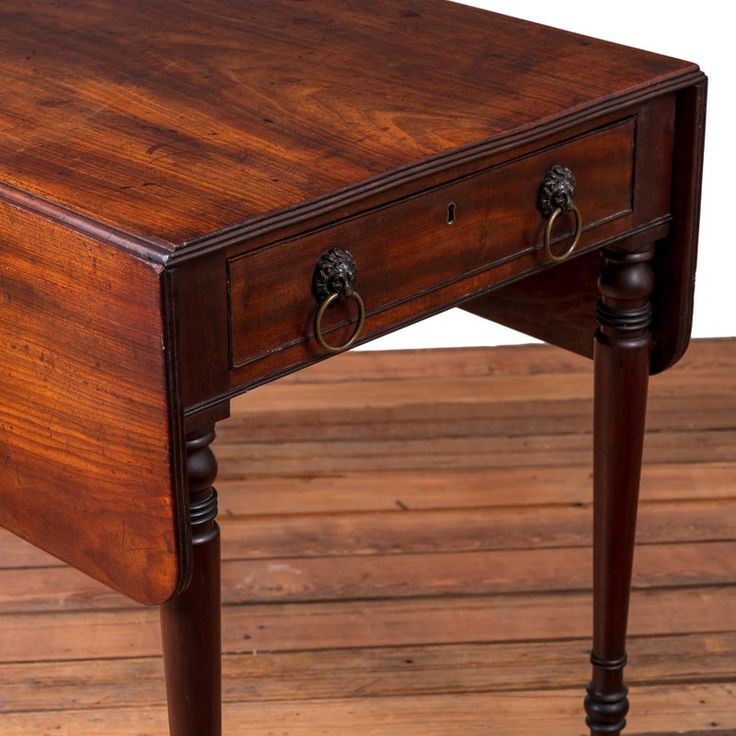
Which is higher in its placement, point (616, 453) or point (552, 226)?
point (552, 226)

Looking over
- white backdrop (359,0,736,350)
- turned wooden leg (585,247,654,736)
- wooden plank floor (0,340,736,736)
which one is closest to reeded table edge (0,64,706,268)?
turned wooden leg (585,247,654,736)

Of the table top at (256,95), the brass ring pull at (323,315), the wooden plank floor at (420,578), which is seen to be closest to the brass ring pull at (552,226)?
the table top at (256,95)

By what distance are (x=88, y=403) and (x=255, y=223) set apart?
9.6 inches

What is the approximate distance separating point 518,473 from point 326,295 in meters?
1.50

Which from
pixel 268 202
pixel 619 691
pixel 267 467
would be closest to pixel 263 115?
pixel 268 202

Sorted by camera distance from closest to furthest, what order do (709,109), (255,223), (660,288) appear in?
(255,223), (660,288), (709,109)

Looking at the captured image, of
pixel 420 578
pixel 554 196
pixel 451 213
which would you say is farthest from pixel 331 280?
pixel 420 578

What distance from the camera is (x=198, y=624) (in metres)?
1.76

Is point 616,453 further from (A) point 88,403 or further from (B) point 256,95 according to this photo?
(A) point 88,403

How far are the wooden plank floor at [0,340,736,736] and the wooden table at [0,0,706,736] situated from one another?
384mm

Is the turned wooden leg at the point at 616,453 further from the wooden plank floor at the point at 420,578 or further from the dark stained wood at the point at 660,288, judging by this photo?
the wooden plank floor at the point at 420,578

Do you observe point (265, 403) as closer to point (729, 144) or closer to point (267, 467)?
point (267, 467)

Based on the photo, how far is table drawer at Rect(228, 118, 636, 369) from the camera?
1632mm

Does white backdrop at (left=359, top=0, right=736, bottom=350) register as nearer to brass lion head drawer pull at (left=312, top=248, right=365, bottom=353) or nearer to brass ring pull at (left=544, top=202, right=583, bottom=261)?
brass ring pull at (left=544, top=202, right=583, bottom=261)
